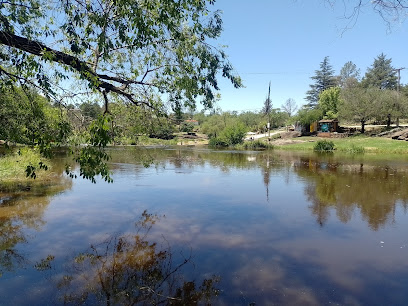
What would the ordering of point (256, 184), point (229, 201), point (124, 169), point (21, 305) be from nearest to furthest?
point (21, 305)
point (229, 201)
point (256, 184)
point (124, 169)

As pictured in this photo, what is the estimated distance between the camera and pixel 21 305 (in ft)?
16.8

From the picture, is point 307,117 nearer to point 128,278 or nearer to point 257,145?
point 257,145

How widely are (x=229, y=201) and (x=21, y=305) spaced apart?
864 cm

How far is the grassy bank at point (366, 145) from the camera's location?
3597 cm

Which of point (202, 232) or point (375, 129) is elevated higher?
point (375, 129)

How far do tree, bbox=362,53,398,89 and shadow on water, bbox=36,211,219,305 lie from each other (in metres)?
79.7

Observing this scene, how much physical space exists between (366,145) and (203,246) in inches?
1507

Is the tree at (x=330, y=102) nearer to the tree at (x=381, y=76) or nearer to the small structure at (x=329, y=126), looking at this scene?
the small structure at (x=329, y=126)

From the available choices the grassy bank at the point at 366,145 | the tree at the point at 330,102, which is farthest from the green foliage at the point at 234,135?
the tree at the point at 330,102

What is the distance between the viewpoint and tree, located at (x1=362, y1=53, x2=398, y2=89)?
240 ft

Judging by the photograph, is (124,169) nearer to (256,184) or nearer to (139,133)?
(256,184)

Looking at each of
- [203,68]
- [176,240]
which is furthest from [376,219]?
[203,68]

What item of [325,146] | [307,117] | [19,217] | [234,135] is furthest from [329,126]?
[19,217]

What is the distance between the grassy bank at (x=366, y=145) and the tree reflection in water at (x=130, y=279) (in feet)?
117
